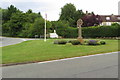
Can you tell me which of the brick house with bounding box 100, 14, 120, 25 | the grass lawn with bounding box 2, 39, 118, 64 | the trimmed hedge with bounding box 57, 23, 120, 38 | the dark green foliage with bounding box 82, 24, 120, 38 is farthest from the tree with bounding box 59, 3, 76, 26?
the grass lawn with bounding box 2, 39, 118, 64

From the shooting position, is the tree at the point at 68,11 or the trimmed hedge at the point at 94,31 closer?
the trimmed hedge at the point at 94,31

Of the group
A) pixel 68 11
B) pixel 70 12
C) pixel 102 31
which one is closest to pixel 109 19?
pixel 70 12

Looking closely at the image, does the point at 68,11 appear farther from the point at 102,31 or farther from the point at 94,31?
the point at 102,31

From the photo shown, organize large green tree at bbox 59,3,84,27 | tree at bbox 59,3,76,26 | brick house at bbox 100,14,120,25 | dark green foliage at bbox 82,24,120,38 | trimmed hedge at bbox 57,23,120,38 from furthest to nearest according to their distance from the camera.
→ tree at bbox 59,3,76,26, large green tree at bbox 59,3,84,27, brick house at bbox 100,14,120,25, trimmed hedge at bbox 57,23,120,38, dark green foliage at bbox 82,24,120,38

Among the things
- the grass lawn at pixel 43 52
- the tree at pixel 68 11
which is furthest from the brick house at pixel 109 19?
the grass lawn at pixel 43 52

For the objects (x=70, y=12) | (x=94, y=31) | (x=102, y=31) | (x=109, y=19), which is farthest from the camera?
(x=70, y=12)

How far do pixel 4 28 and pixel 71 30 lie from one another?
3024cm

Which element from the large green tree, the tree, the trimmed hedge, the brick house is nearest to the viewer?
the trimmed hedge

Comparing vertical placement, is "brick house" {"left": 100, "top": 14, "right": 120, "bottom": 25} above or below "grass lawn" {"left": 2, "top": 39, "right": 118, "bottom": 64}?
above

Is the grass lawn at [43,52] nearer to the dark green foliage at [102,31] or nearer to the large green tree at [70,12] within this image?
the dark green foliage at [102,31]

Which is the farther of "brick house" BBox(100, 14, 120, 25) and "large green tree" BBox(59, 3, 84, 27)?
"large green tree" BBox(59, 3, 84, 27)

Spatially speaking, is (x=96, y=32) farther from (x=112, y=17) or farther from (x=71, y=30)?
(x=112, y=17)

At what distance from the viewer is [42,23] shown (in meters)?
37.2

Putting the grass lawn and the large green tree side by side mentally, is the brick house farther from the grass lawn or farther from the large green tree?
the grass lawn
